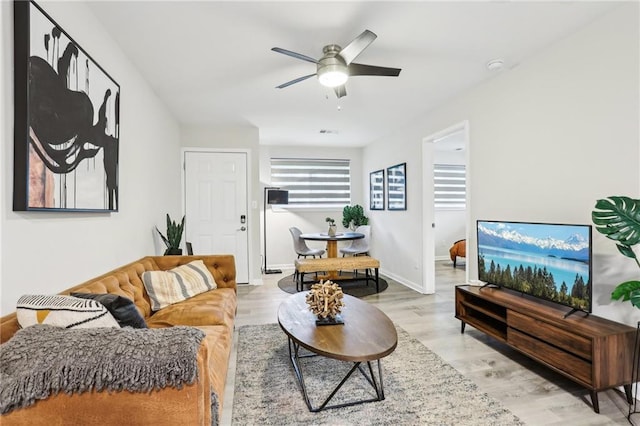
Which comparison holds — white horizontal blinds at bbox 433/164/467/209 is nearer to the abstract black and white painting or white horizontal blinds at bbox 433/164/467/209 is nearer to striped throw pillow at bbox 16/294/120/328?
the abstract black and white painting

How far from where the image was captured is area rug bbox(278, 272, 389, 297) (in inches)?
180

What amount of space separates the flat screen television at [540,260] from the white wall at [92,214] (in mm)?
3050

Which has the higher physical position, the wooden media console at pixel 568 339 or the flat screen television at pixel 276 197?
the flat screen television at pixel 276 197

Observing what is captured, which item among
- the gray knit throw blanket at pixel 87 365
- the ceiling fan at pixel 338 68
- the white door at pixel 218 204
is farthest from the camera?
the white door at pixel 218 204

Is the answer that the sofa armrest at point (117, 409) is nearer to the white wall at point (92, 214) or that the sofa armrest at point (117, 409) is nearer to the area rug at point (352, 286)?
the white wall at point (92, 214)

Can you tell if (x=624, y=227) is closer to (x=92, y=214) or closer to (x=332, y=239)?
(x=92, y=214)

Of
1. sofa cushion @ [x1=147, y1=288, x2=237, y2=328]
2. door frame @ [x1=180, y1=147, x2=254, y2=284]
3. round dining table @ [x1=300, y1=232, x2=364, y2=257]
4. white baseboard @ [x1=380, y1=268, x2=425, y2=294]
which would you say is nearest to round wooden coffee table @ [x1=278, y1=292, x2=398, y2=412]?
sofa cushion @ [x1=147, y1=288, x2=237, y2=328]

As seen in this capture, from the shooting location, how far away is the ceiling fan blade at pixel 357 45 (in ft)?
6.52

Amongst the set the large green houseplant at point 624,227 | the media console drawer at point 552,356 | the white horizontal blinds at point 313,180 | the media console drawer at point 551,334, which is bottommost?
the media console drawer at point 552,356

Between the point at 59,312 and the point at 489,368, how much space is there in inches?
103

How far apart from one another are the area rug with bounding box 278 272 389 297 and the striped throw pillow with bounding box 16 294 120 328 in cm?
336

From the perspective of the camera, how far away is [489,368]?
7.71ft

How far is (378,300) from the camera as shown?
4.15 meters

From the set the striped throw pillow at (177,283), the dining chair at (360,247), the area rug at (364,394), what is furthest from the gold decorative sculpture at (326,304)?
the dining chair at (360,247)
